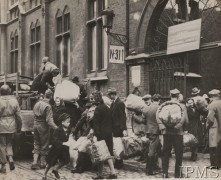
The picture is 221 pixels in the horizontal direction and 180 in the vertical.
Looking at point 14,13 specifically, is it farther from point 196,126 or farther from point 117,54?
point 196,126

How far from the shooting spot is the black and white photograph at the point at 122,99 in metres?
7.74

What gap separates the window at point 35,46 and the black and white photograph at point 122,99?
1851 mm

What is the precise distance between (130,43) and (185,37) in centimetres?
283

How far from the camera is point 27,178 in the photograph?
7664mm

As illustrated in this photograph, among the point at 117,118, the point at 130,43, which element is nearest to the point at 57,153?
the point at 117,118

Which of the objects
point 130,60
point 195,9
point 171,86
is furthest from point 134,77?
point 195,9

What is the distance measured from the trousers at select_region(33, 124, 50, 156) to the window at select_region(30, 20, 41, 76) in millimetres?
11281

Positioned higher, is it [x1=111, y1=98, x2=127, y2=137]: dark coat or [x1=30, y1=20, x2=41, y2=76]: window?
[x1=30, y1=20, x2=41, y2=76]: window

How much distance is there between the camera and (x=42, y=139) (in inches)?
348

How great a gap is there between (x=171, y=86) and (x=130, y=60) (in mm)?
1695

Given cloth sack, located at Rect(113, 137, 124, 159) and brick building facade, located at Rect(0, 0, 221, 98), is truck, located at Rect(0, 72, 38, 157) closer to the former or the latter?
cloth sack, located at Rect(113, 137, 124, 159)

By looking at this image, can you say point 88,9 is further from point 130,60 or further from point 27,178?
point 27,178

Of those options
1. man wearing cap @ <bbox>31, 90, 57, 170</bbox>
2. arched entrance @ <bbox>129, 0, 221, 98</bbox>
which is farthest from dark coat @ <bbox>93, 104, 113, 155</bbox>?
arched entrance @ <bbox>129, 0, 221, 98</bbox>

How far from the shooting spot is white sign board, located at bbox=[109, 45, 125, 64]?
39.9 feet
